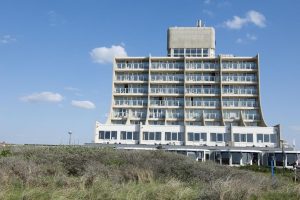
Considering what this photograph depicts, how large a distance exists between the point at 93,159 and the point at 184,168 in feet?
15.6

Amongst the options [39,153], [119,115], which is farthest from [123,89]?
[39,153]

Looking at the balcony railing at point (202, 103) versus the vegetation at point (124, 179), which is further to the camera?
the balcony railing at point (202, 103)

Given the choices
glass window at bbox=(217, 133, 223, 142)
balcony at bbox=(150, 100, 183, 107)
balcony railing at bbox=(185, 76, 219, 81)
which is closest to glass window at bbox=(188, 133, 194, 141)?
glass window at bbox=(217, 133, 223, 142)

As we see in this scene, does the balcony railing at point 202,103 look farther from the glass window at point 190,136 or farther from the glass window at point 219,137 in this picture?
the glass window at point 190,136

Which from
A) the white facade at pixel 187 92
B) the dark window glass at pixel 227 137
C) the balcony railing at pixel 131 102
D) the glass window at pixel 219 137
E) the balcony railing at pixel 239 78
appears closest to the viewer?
the dark window glass at pixel 227 137

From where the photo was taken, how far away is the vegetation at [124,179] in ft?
40.7

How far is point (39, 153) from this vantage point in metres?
22.2

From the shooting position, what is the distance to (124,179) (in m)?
16.9

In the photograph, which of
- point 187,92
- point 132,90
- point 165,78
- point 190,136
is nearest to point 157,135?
point 190,136

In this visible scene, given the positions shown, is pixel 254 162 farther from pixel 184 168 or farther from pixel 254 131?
pixel 184 168

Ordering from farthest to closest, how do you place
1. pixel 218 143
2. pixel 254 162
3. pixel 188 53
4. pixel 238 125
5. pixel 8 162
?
pixel 188 53
pixel 238 125
pixel 218 143
pixel 254 162
pixel 8 162

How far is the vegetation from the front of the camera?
12414 millimetres

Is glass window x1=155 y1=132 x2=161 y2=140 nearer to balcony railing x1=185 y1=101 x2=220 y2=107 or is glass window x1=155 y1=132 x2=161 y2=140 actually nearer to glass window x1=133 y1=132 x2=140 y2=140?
glass window x1=133 y1=132 x2=140 y2=140

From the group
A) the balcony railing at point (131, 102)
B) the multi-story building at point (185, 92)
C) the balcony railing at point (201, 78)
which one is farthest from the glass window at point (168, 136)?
the balcony railing at point (201, 78)
